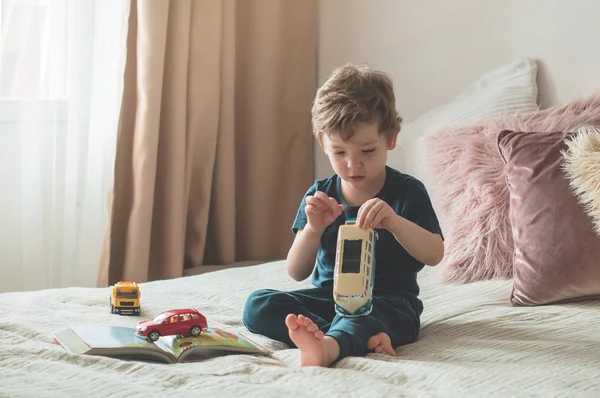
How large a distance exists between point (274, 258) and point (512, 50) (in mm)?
1091

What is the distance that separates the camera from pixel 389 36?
2785mm

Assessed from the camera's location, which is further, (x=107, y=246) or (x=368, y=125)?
(x=107, y=246)

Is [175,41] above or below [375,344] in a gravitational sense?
above

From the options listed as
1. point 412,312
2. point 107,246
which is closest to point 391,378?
point 412,312

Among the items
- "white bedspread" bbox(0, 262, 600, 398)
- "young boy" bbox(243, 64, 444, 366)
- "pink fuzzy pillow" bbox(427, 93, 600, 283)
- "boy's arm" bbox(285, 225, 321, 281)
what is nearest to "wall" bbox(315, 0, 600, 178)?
"pink fuzzy pillow" bbox(427, 93, 600, 283)

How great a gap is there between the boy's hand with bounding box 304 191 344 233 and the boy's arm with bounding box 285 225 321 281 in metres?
0.02

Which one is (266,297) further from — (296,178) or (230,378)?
(296,178)

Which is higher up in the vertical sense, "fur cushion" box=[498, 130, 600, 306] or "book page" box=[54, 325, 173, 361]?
"fur cushion" box=[498, 130, 600, 306]

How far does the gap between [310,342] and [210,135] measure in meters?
1.50

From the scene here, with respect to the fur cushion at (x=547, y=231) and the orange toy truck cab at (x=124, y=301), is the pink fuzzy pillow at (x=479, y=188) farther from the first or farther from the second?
the orange toy truck cab at (x=124, y=301)

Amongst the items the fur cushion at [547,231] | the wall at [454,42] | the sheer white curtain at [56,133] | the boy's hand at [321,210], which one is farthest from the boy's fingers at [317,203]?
the sheer white curtain at [56,133]

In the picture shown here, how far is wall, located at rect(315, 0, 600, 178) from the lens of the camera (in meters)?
2.25

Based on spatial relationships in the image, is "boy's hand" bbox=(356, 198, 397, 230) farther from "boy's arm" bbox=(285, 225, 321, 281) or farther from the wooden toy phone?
"boy's arm" bbox=(285, 225, 321, 281)

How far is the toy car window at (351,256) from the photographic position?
137 cm
